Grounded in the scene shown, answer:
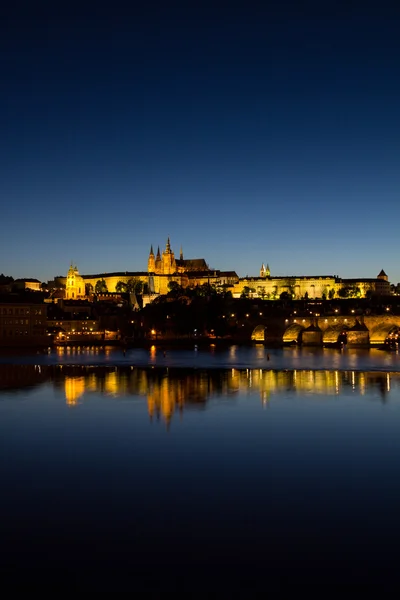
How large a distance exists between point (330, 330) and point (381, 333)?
17.3 ft

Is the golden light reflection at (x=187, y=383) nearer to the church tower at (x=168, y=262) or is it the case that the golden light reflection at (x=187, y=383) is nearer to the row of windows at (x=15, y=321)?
the row of windows at (x=15, y=321)

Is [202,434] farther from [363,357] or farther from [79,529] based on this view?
[363,357]

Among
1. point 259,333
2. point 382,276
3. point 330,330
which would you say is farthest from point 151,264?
point 330,330

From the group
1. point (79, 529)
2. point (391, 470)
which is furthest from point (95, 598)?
point (391, 470)

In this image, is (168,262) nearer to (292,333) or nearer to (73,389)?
(292,333)

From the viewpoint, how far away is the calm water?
948cm

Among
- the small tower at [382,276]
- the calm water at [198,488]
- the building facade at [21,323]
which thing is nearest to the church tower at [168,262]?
the small tower at [382,276]

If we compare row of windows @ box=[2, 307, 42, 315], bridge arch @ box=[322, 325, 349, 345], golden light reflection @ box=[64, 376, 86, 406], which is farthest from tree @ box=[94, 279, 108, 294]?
golden light reflection @ box=[64, 376, 86, 406]

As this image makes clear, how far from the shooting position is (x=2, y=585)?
8.83 metres

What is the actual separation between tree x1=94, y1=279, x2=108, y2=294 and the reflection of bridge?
7551 cm

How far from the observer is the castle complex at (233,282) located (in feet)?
471

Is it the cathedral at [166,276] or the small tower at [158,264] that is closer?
the cathedral at [166,276]

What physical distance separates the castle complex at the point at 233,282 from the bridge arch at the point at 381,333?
6999cm

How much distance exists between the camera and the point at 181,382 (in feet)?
105
